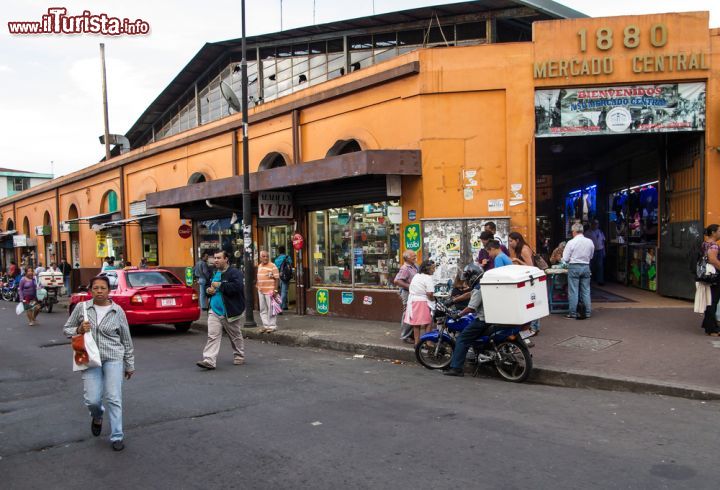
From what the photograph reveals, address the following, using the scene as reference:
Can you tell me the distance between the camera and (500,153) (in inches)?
449

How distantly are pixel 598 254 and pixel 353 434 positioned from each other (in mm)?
11685

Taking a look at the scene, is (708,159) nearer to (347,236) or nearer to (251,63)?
(347,236)

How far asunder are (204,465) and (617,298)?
10.5 metres

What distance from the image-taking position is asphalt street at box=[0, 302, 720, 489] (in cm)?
439

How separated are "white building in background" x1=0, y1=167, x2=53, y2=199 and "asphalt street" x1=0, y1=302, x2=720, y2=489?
2351 inches

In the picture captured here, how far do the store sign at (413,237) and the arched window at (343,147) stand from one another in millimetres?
2753

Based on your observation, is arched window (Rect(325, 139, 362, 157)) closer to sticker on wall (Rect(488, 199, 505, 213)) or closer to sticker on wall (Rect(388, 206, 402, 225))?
sticker on wall (Rect(388, 206, 402, 225))

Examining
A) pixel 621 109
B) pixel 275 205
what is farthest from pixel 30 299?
pixel 621 109

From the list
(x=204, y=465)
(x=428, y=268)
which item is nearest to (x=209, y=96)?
(x=428, y=268)

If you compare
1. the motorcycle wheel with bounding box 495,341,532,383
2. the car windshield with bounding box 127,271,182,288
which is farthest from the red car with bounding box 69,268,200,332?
the motorcycle wheel with bounding box 495,341,532,383

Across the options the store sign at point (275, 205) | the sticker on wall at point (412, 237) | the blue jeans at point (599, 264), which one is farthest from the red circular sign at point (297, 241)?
the blue jeans at point (599, 264)

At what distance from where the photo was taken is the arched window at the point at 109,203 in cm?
2512

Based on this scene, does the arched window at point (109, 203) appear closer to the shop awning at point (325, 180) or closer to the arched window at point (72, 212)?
the arched window at point (72, 212)

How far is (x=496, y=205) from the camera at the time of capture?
11.4 m
